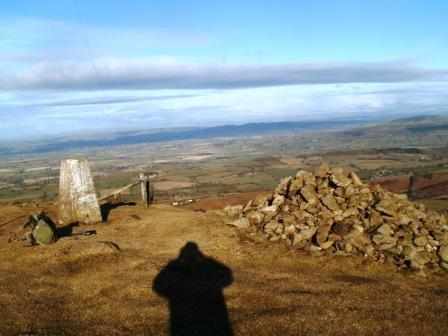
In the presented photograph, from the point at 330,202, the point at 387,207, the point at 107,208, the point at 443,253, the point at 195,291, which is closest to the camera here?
the point at 195,291

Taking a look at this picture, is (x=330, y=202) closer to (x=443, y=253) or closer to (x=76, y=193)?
(x=443, y=253)

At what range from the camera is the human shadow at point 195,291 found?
1330 centimetres

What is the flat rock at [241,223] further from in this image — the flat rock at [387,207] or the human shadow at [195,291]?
the flat rock at [387,207]

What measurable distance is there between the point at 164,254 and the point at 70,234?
570 cm

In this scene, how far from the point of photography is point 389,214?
23.7m

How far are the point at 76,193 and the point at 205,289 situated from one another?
12.3 meters

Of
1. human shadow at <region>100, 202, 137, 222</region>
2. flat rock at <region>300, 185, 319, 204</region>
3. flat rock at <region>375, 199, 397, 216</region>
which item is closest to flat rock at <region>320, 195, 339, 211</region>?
flat rock at <region>300, 185, 319, 204</region>

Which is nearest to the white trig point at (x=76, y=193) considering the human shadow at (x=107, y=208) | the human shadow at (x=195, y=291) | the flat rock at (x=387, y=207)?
the human shadow at (x=107, y=208)

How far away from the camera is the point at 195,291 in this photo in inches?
650

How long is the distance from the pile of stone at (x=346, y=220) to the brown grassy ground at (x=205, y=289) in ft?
3.55

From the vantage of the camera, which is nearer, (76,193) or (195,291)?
(195,291)

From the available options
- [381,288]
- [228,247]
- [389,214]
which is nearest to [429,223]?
[389,214]

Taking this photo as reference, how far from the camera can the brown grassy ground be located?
43.8ft

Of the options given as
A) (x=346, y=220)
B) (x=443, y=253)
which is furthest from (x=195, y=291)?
(x=443, y=253)
